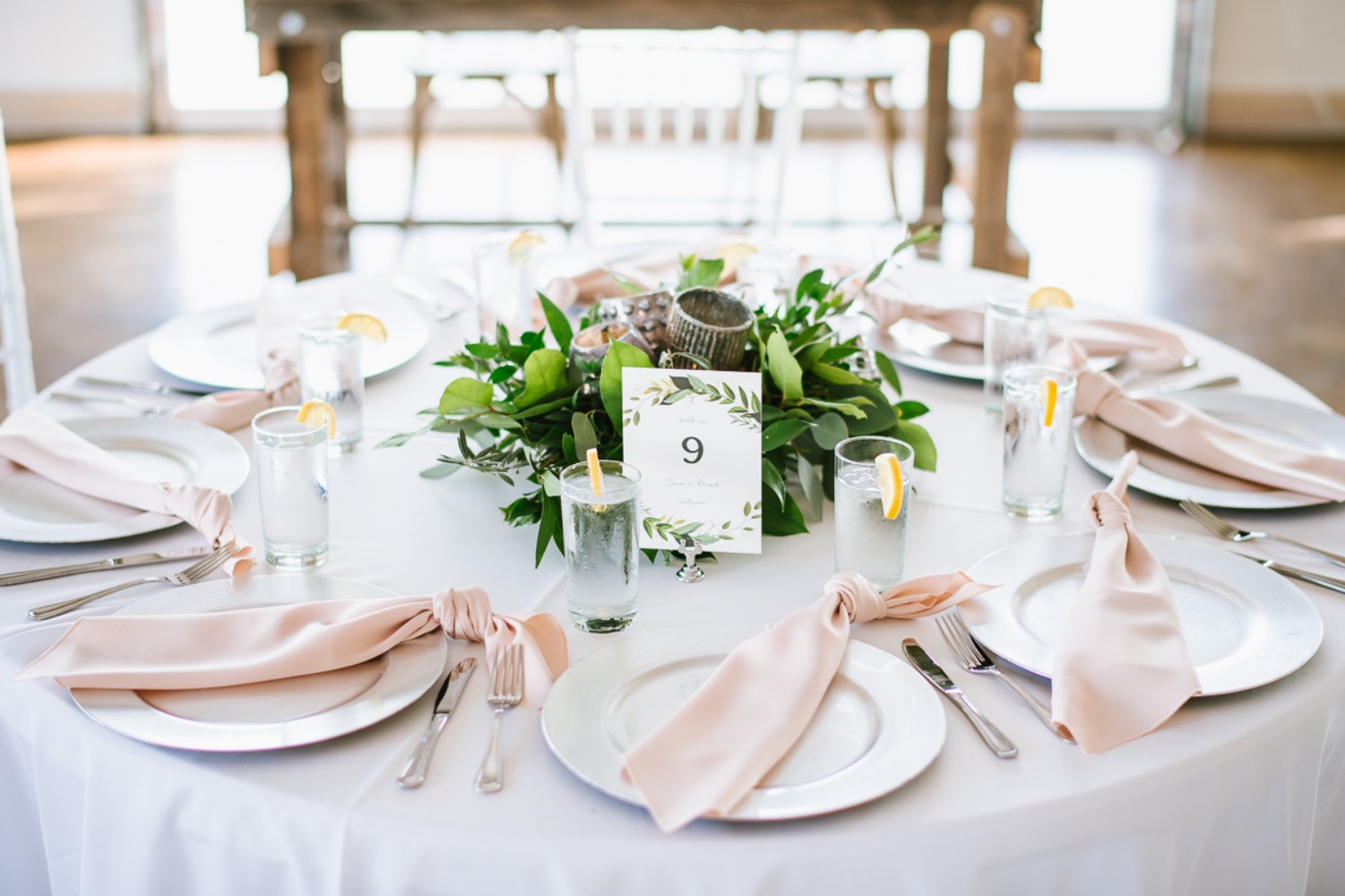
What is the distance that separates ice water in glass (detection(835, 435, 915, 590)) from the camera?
3.51 ft

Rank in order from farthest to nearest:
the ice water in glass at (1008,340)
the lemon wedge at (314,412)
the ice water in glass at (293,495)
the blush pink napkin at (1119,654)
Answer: the ice water in glass at (1008,340), the lemon wedge at (314,412), the ice water in glass at (293,495), the blush pink napkin at (1119,654)

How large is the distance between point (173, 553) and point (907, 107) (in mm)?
6136

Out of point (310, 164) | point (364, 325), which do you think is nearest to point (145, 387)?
point (364, 325)

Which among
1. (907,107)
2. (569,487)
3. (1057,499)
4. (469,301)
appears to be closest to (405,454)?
(569,487)

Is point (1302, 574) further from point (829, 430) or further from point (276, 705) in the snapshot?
point (276, 705)

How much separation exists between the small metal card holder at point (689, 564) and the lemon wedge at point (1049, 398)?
346mm

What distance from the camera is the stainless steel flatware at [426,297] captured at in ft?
6.00

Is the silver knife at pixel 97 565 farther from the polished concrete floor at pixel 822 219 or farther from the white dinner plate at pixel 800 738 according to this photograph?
the polished concrete floor at pixel 822 219

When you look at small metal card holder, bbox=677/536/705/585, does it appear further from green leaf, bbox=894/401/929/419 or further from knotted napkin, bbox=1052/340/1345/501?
knotted napkin, bbox=1052/340/1345/501

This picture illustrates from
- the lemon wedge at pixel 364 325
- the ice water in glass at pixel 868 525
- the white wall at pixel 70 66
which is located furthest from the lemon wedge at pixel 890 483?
the white wall at pixel 70 66

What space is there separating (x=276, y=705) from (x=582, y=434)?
37cm

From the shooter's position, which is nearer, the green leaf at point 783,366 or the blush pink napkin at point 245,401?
the green leaf at point 783,366

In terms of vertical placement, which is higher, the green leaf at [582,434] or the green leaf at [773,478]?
the green leaf at [582,434]

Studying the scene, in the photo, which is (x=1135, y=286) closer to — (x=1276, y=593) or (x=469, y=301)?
(x=469, y=301)
